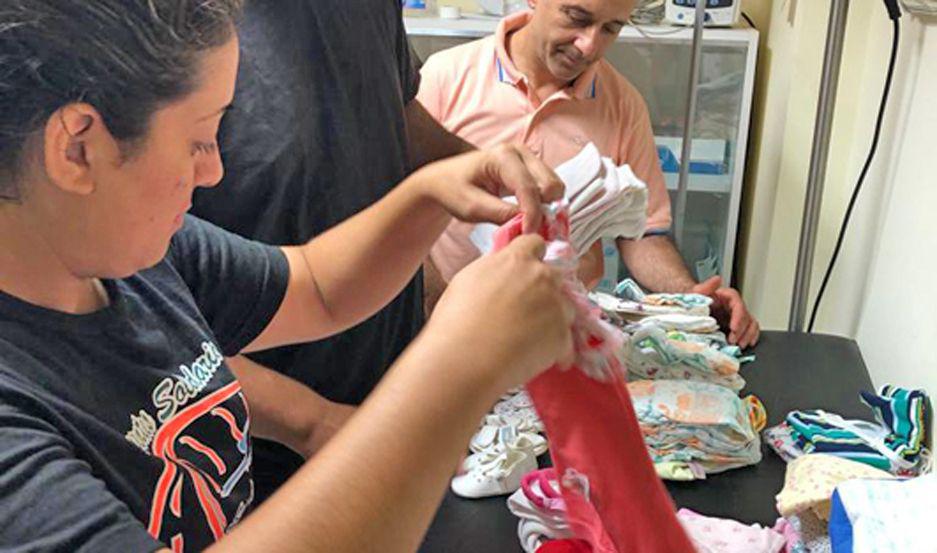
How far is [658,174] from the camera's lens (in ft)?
6.17

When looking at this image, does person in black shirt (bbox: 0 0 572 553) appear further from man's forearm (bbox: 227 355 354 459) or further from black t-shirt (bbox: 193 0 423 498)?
black t-shirt (bbox: 193 0 423 498)

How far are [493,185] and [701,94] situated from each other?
196 cm

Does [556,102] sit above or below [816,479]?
above

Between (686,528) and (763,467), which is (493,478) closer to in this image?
(686,528)

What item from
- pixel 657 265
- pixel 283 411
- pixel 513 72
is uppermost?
pixel 513 72

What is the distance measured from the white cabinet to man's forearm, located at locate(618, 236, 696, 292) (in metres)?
0.92

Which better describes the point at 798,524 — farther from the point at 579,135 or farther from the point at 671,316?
the point at 579,135

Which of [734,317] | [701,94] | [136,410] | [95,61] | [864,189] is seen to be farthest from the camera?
[701,94]

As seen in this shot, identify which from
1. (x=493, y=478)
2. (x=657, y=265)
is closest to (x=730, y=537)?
(x=493, y=478)

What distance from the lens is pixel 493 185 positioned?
88 centimetres

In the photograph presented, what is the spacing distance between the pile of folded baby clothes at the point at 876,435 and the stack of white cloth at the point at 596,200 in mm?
383

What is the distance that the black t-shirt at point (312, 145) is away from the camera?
3.65 feet

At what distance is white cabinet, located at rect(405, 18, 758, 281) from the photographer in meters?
2.62

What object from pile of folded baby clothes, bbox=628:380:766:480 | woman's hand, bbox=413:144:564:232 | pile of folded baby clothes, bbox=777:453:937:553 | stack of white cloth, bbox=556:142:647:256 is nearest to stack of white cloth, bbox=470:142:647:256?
stack of white cloth, bbox=556:142:647:256
